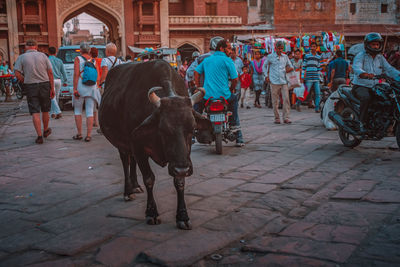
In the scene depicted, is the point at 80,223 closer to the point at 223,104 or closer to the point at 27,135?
the point at 223,104

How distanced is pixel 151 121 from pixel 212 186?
1636mm

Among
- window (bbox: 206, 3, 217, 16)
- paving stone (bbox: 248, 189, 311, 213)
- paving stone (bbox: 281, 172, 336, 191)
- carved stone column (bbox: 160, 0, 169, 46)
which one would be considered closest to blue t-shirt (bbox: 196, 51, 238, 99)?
paving stone (bbox: 281, 172, 336, 191)

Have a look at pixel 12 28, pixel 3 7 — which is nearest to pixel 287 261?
pixel 12 28

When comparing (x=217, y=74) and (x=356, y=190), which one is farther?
(x=217, y=74)

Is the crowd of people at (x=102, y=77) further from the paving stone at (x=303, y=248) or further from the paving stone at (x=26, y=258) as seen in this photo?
the paving stone at (x=26, y=258)

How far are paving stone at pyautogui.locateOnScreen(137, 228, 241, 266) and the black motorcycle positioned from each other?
12.2 feet

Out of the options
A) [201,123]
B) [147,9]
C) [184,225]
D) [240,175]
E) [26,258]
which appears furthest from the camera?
[147,9]

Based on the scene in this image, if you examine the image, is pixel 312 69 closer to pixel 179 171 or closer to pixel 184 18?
pixel 179 171

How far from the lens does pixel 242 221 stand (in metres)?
3.63

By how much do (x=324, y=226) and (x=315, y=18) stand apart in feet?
→ 127

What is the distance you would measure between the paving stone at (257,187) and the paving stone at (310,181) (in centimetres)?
16

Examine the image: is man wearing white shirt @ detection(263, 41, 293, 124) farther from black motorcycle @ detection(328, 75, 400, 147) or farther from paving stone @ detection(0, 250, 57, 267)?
paving stone @ detection(0, 250, 57, 267)

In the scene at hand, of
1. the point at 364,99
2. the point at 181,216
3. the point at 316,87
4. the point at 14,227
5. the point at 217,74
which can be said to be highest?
the point at 217,74

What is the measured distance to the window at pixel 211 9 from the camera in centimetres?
3750
